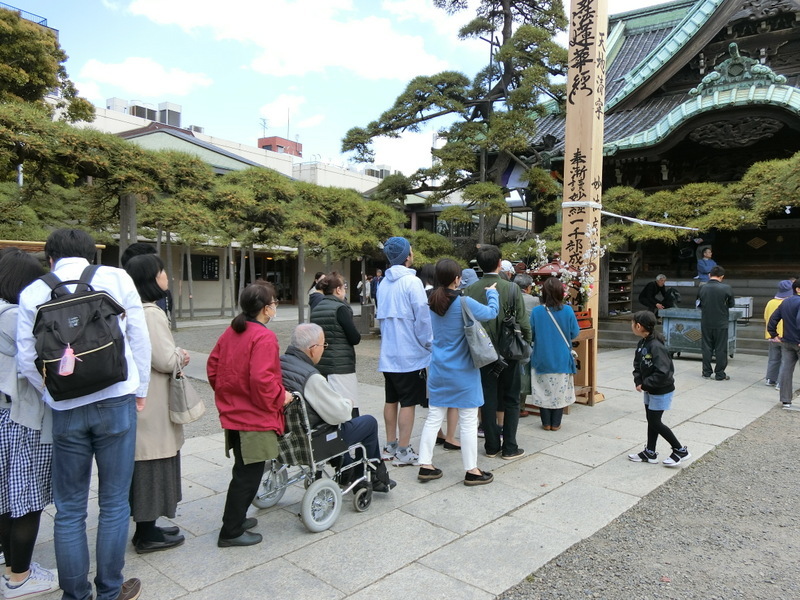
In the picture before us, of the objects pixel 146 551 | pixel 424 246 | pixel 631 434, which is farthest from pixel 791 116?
pixel 146 551

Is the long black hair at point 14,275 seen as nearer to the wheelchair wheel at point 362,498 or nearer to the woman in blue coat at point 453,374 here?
the wheelchair wheel at point 362,498

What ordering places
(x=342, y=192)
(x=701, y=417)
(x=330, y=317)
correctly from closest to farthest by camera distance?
(x=330, y=317) → (x=701, y=417) → (x=342, y=192)

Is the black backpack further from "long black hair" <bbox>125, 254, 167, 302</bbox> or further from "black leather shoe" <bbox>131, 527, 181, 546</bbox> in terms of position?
"black leather shoe" <bbox>131, 527, 181, 546</bbox>

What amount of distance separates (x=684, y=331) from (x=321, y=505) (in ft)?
29.0

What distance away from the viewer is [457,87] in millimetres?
12234

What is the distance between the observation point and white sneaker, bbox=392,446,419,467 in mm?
4512

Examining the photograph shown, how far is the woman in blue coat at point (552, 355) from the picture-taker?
547cm

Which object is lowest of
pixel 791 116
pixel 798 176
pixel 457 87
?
pixel 798 176

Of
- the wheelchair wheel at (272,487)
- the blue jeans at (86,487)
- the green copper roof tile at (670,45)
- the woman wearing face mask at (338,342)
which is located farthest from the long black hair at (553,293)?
the green copper roof tile at (670,45)

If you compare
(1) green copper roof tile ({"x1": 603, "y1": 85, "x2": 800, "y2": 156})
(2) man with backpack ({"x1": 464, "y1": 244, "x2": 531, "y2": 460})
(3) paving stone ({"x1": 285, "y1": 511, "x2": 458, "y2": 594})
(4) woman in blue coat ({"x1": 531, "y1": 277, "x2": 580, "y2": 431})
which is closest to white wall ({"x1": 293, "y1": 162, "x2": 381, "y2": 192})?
(1) green copper roof tile ({"x1": 603, "y1": 85, "x2": 800, "y2": 156})

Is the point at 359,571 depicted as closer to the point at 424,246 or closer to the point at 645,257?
the point at 424,246

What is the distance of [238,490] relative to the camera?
304 centimetres

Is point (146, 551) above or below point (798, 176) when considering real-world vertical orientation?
below

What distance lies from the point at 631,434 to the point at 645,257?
10565 mm
